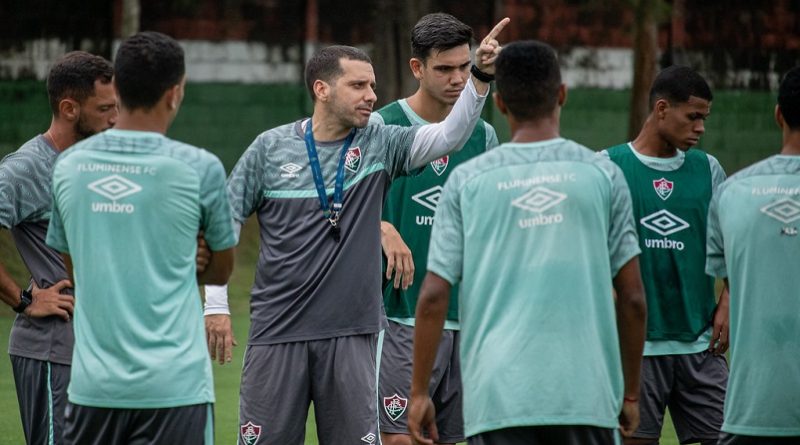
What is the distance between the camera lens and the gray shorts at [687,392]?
23.0ft

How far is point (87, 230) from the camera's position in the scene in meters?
4.99

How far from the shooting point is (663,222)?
6.98 metres

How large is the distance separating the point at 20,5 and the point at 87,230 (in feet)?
45.4

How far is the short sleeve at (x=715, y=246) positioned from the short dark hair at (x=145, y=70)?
2436 mm

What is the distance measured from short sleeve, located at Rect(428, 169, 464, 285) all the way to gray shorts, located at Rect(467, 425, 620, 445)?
1.97 ft

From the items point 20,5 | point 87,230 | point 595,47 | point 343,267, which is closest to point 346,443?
point 343,267

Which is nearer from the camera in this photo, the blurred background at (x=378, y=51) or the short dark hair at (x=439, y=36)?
the short dark hair at (x=439, y=36)

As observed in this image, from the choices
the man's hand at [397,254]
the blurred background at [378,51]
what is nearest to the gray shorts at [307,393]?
the man's hand at [397,254]

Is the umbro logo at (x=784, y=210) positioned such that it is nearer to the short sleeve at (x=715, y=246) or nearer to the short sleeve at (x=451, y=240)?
the short sleeve at (x=715, y=246)

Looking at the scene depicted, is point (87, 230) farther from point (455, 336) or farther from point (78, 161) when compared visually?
point (455, 336)

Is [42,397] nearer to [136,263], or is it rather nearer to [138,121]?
[136,263]

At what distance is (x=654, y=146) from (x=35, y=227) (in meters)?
3.27

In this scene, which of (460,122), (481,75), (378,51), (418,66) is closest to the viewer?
(481,75)

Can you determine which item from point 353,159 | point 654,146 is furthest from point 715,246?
point 353,159
